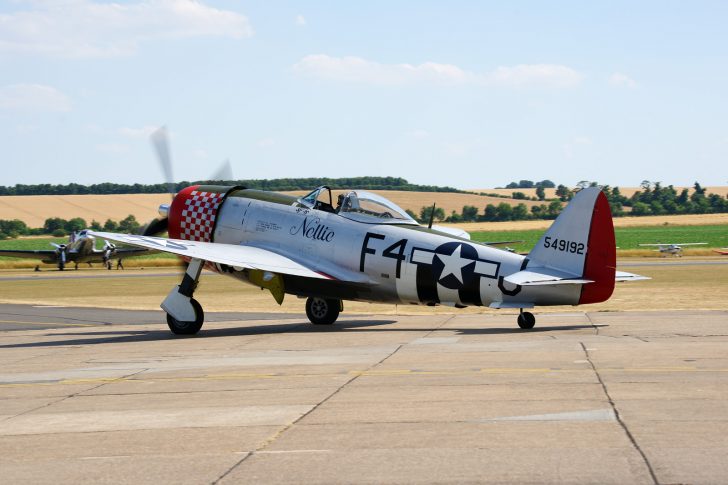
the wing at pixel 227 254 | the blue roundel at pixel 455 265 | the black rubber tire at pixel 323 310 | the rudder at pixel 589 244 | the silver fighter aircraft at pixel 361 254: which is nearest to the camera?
the rudder at pixel 589 244

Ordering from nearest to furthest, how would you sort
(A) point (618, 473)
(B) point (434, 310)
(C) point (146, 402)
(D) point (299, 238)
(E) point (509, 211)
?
(A) point (618, 473)
(C) point (146, 402)
(D) point (299, 238)
(B) point (434, 310)
(E) point (509, 211)

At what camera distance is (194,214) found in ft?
74.3

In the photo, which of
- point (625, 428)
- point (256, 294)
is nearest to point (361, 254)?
point (625, 428)

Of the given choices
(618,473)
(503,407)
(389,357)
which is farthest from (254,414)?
(389,357)

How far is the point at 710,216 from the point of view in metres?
133

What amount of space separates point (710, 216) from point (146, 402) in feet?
433

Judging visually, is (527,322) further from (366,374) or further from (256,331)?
(366,374)

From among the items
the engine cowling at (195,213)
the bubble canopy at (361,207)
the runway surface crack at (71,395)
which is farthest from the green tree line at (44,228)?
the runway surface crack at (71,395)

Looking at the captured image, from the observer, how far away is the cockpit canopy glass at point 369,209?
20578 millimetres

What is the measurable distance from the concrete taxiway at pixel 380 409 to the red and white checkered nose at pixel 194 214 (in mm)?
4642

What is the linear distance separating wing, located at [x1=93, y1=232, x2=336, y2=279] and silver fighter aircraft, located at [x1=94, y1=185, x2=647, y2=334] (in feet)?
0.08

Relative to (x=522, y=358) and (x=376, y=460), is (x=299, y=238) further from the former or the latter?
(x=376, y=460)

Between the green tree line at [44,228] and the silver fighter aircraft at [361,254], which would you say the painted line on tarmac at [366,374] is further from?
the green tree line at [44,228]

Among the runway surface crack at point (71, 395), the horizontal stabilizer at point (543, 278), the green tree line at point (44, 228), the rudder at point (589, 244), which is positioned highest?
the rudder at point (589, 244)
